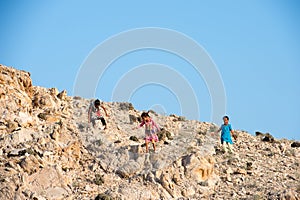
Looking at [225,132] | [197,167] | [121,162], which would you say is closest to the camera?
[197,167]

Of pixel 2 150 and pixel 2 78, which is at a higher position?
pixel 2 78

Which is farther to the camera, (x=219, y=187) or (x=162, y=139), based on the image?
(x=162, y=139)

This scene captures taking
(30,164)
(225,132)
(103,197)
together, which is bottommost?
(103,197)

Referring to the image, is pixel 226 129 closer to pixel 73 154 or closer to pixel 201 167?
pixel 201 167

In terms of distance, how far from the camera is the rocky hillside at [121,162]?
24.2 metres

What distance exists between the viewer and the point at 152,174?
2525 centimetres

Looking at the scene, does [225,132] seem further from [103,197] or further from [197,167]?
[103,197]

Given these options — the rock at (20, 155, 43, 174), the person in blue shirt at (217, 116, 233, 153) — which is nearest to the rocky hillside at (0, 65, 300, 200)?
the rock at (20, 155, 43, 174)

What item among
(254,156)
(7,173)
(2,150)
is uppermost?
(254,156)

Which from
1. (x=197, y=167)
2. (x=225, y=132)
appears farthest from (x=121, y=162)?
(x=225, y=132)

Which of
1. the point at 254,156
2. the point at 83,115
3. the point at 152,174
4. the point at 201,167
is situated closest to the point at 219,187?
the point at 201,167

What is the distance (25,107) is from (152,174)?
10.7 m

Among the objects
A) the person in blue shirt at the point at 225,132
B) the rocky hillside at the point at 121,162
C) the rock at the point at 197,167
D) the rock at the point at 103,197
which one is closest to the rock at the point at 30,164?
the rocky hillside at the point at 121,162

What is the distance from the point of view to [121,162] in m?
26.6
